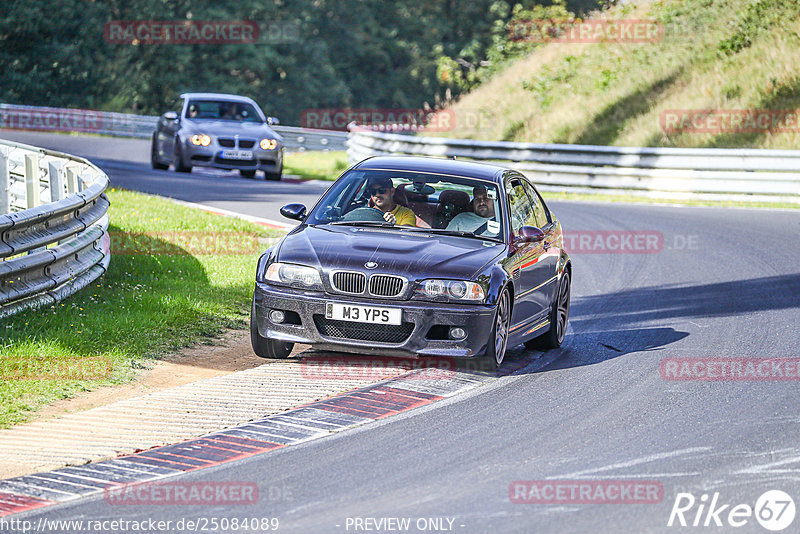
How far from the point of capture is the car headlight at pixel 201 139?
25.1m

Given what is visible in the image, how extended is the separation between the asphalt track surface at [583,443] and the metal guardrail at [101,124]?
116ft

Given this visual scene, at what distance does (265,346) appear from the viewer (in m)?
9.34

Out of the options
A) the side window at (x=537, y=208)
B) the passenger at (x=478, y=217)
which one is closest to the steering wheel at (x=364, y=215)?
the passenger at (x=478, y=217)

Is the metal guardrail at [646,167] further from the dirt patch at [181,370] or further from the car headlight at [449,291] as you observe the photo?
the car headlight at [449,291]

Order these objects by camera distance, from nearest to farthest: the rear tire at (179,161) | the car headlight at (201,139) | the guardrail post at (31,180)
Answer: the guardrail post at (31,180), the car headlight at (201,139), the rear tire at (179,161)

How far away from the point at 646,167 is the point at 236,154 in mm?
8730

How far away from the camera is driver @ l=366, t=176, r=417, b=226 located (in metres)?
9.94

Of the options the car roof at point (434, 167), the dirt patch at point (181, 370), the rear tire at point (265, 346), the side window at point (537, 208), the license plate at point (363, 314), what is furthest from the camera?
the side window at point (537, 208)

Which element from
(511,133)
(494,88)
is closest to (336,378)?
(511,133)

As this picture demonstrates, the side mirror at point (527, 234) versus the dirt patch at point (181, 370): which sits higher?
the side mirror at point (527, 234)

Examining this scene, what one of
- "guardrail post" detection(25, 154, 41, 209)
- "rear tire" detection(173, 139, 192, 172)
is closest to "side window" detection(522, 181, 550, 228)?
"guardrail post" detection(25, 154, 41, 209)

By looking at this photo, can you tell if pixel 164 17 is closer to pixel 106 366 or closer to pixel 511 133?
pixel 511 133

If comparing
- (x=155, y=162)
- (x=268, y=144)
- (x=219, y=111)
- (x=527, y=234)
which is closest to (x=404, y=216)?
(x=527, y=234)

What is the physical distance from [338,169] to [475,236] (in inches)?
918
